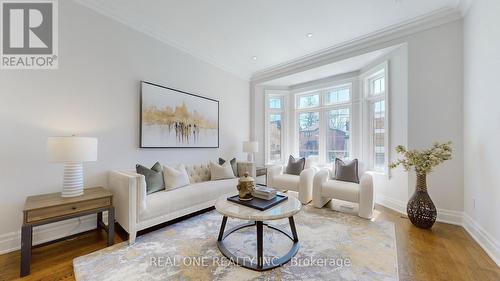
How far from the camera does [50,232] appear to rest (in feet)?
7.38

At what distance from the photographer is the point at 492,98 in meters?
2.06

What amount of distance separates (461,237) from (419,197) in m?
0.55

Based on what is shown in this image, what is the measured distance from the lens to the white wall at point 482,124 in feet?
6.53

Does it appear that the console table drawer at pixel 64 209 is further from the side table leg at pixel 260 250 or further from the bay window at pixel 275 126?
the bay window at pixel 275 126

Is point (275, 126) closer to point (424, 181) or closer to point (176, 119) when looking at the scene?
point (176, 119)

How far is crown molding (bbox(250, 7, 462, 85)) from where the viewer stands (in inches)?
110

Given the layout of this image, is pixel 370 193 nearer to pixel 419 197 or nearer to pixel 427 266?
pixel 419 197

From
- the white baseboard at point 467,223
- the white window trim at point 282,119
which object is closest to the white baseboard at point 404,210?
the white baseboard at point 467,223

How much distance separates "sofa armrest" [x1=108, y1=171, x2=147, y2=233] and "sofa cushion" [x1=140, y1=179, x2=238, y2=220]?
98 mm

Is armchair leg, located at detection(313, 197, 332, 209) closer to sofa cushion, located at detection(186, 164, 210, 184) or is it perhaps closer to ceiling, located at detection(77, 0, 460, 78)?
sofa cushion, located at detection(186, 164, 210, 184)

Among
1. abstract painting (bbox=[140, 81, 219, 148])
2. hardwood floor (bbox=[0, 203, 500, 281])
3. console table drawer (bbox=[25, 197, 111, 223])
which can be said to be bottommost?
hardwood floor (bbox=[0, 203, 500, 281])

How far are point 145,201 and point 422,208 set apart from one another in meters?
3.54

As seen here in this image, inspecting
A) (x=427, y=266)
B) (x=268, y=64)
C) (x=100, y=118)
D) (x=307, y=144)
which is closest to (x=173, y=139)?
(x=100, y=118)

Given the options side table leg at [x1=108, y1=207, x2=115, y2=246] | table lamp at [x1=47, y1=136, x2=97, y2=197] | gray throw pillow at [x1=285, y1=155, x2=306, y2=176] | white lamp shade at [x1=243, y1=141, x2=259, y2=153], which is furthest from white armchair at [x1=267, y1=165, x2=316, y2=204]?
table lamp at [x1=47, y1=136, x2=97, y2=197]
